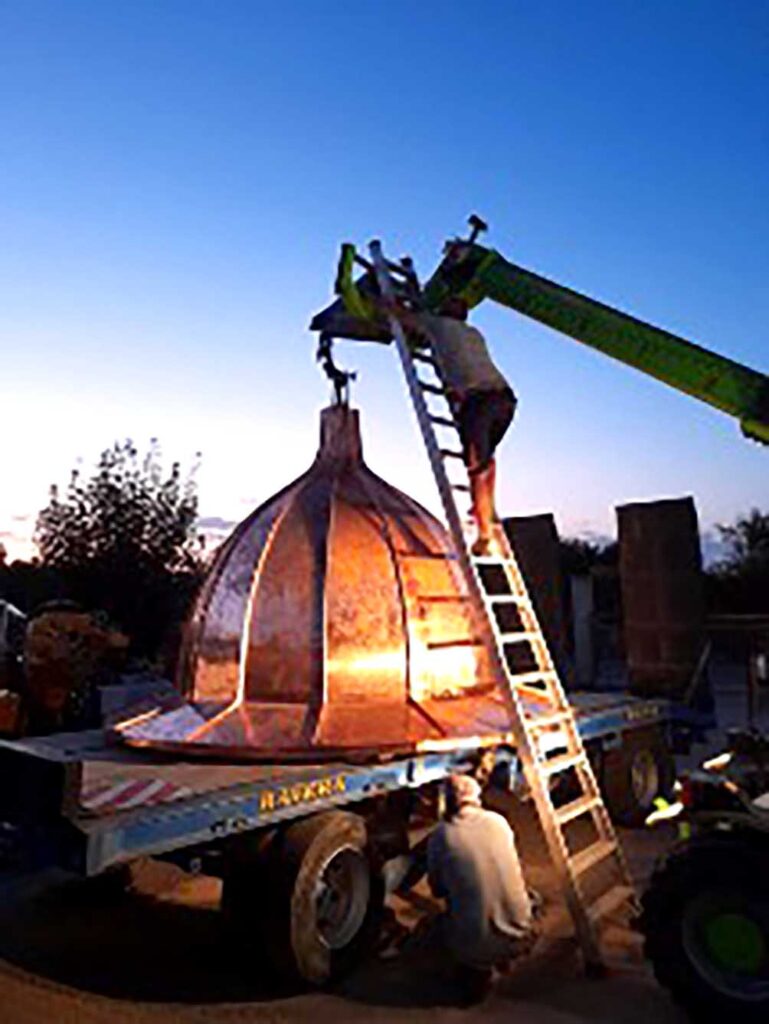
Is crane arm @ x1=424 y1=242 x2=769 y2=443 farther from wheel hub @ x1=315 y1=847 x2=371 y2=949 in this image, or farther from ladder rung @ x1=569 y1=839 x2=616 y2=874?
wheel hub @ x1=315 y1=847 x2=371 y2=949

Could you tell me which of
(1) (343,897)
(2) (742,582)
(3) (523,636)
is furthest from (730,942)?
(2) (742,582)

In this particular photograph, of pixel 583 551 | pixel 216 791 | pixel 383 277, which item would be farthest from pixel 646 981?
pixel 583 551

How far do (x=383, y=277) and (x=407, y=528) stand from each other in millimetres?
2499

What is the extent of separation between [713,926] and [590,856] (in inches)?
56.5

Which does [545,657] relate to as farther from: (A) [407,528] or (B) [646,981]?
(B) [646,981]

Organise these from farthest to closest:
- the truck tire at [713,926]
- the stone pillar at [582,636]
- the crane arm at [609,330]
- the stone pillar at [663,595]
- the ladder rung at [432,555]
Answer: the stone pillar at [582,636]
the stone pillar at [663,595]
the ladder rung at [432,555]
the crane arm at [609,330]
the truck tire at [713,926]

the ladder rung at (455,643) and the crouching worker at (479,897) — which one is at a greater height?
the ladder rung at (455,643)

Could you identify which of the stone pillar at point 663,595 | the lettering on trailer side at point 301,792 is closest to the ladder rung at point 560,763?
the lettering on trailer side at point 301,792

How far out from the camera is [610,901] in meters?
6.73

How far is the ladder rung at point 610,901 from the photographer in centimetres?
645

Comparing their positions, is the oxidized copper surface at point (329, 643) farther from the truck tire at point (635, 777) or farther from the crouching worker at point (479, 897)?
the truck tire at point (635, 777)

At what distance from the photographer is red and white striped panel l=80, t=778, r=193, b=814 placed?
17.3ft

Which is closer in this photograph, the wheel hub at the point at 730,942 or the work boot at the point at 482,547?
the wheel hub at the point at 730,942

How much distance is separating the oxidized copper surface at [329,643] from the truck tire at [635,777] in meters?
3.00
